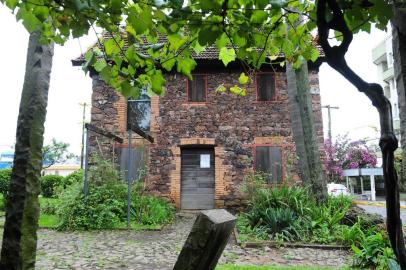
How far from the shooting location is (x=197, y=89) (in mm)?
13414

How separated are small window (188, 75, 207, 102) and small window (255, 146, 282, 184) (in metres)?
2.84

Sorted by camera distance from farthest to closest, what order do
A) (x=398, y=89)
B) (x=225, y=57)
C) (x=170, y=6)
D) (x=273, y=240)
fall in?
(x=273, y=240)
(x=225, y=57)
(x=170, y=6)
(x=398, y=89)

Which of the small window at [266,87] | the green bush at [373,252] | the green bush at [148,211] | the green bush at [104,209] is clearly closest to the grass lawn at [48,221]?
the green bush at [104,209]

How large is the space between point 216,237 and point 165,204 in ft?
35.3

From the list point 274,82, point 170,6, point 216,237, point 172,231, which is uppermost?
point 274,82

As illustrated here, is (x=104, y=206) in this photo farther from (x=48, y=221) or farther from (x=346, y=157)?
(x=346, y=157)

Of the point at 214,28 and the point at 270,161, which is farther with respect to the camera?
the point at 270,161

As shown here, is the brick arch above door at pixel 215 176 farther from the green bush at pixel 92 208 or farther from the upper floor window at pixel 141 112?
the green bush at pixel 92 208

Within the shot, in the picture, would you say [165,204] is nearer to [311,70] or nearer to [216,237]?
[311,70]

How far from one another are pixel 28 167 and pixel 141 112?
10.8 metres

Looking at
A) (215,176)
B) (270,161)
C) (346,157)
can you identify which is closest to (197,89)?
(215,176)

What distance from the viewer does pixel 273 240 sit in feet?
24.8

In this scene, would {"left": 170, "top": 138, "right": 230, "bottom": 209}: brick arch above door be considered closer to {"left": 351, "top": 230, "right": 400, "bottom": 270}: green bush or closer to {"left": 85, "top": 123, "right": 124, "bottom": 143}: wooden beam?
{"left": 85, "top": 123, "right": 124, "bottom": 143}: wooden beam

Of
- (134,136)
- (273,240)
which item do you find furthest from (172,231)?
(134,136)
